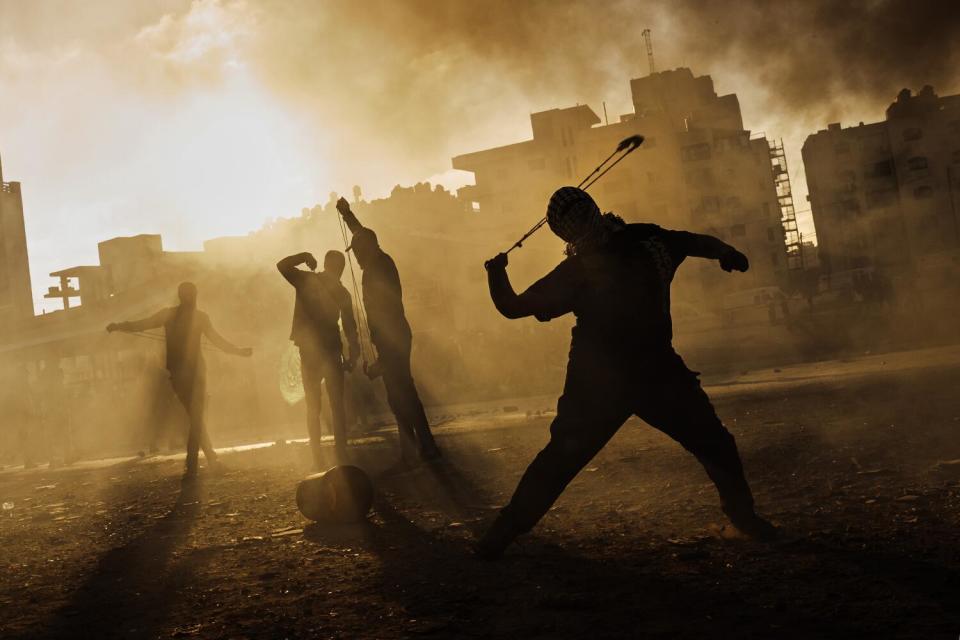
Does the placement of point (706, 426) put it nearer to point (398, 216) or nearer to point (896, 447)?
point (896, 447)

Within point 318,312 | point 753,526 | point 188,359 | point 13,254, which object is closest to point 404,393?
point 318,312

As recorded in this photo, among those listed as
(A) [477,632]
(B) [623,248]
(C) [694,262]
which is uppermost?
(C) [694,262]

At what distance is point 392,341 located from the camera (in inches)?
298

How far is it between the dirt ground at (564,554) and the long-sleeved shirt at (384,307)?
3.66 ft

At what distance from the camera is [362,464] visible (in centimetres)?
821

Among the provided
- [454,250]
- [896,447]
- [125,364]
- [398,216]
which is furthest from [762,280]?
[896,447]

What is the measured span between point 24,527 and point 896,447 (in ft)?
21.1

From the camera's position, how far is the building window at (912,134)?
5362 centimetres

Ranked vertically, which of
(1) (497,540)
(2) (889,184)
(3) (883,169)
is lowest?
(1) (497,540)

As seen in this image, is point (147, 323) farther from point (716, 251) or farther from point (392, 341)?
point (716, 251)

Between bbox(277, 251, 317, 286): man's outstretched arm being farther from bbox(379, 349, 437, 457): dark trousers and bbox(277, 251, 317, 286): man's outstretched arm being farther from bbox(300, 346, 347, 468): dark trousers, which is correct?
bbox(379, 349, 437, 457): dark trousers

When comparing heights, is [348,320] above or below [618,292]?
Answer: above

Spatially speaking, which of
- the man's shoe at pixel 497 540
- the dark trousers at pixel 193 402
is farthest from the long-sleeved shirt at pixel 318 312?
the man's shoe at pixel 497 540

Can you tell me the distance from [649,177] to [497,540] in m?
56.2
